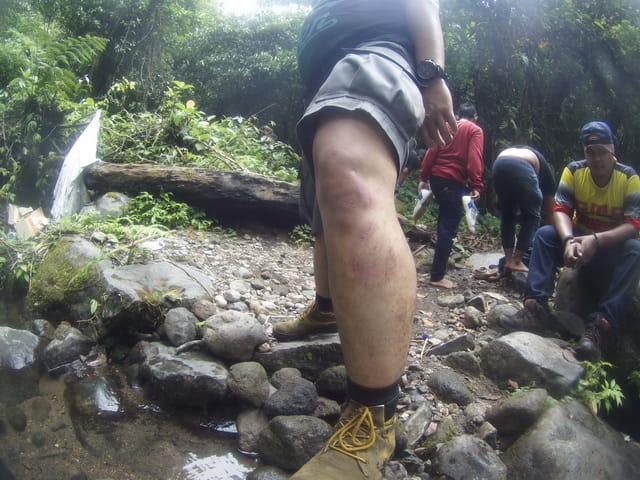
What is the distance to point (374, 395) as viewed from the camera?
4.17ft

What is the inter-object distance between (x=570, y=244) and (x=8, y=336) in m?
2.91

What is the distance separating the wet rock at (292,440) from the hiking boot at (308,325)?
20.4 inches

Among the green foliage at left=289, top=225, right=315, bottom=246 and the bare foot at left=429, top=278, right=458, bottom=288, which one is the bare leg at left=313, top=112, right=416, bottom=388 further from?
the green foliage at left=289, top=225, right=315, bottom=246

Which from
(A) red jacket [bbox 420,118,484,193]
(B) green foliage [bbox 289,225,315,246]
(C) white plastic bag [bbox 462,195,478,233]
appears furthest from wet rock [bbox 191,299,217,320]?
(C) white plastic bag [bbox 462,195,478,233]

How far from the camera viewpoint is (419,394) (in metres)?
2.11

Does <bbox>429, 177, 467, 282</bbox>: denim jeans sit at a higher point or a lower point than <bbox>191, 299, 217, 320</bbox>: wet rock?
lower

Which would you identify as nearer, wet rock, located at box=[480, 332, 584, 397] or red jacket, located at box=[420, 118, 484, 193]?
wet rock, located at box=[480, 332, 584, 397]

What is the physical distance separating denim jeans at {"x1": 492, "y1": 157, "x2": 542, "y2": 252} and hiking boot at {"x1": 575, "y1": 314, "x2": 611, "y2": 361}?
146cm

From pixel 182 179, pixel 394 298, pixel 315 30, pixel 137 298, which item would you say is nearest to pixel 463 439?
pixel 394 298

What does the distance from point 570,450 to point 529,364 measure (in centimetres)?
49

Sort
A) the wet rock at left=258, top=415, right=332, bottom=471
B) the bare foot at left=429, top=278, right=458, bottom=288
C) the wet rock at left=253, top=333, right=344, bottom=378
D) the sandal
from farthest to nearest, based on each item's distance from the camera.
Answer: the sandal, the bare foot at left=429, top=278, right=458, bottom=288, the wet rock at left=253, top=333, right=344, bottom=378, the wet rock at left=258, top=415, right=332, bottom=471

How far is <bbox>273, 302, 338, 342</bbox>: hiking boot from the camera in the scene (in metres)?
2.25

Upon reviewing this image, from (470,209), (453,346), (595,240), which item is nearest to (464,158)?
(470,209)

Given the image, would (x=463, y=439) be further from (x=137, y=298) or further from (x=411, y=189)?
(x=411, y=189)
